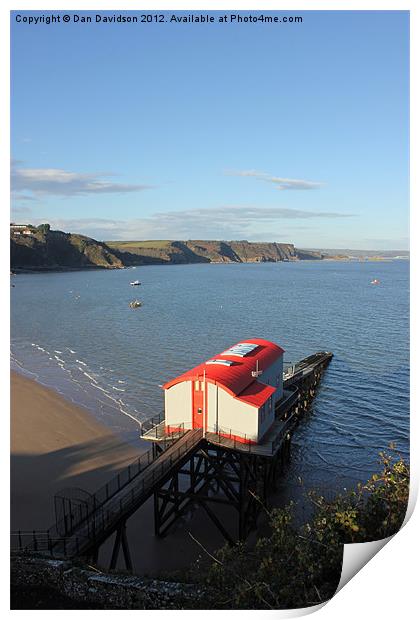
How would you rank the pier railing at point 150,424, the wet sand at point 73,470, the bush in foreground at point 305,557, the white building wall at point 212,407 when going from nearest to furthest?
the bush in foreground at point 305,557 < the wet sand at point 73,470 < the white building wall at point 212,407 < the pier railing at point 150,424

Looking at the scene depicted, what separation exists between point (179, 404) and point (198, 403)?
3.15 feet

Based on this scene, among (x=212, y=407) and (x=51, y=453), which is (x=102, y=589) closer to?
(x=212, y=407)

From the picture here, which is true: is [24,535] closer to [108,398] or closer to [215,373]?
[215,373]

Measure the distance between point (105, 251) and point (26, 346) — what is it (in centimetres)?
14249

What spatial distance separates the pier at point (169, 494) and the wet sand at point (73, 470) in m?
0.67

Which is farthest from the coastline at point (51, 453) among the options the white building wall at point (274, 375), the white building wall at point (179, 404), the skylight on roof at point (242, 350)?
the white building wall at point (274, 375)

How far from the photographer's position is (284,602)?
11242 mm

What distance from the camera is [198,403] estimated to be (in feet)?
71.0

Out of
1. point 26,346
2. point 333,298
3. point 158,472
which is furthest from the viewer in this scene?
point 333,298

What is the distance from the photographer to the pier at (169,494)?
15305 mm

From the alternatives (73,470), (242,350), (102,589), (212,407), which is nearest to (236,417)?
(212,407)

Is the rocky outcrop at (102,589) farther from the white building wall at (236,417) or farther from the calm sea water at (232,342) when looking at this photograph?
the calm sea water at (232,342)

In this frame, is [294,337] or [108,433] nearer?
[108,433]
